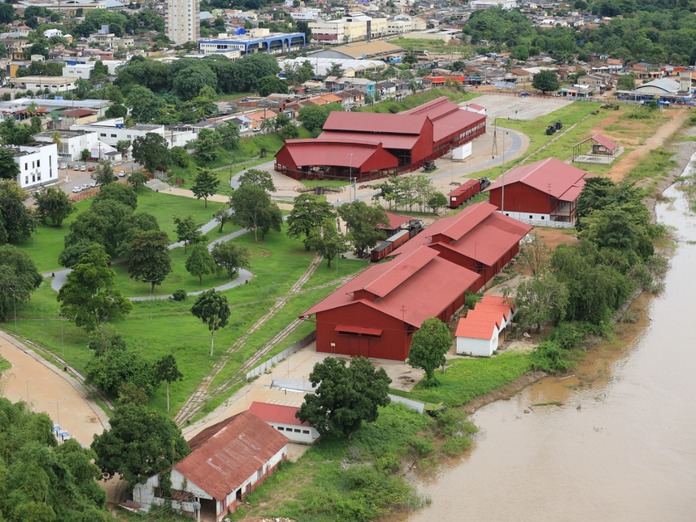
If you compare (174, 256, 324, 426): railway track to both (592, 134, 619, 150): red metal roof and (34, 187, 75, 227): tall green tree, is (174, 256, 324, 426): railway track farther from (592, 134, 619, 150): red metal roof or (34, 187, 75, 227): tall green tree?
(592, 134, 619, 150): red metal roof

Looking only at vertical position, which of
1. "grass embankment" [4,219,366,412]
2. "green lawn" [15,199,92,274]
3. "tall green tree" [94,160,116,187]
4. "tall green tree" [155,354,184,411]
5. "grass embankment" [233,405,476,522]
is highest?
"tall green tree" [94,160,116,187]

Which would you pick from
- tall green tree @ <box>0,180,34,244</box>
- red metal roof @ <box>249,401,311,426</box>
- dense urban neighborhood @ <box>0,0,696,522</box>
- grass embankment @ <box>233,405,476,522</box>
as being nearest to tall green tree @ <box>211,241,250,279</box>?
dense urban neighborhood @ <box>0,0,696,522</box>

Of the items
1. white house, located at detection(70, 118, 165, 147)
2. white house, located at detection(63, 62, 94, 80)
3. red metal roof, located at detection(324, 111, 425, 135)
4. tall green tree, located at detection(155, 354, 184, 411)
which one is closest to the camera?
tall green tree, located at detection(155, 354, 184, 411)

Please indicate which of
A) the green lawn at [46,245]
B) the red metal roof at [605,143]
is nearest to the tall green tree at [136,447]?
the green lawn at [46,245]

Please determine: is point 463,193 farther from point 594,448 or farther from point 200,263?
point 594,448

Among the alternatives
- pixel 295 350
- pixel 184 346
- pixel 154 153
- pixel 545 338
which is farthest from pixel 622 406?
pixel 154 153

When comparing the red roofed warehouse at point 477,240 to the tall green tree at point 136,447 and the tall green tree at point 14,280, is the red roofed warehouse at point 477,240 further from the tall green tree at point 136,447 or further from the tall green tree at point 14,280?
the tall green tree at point 136,447
